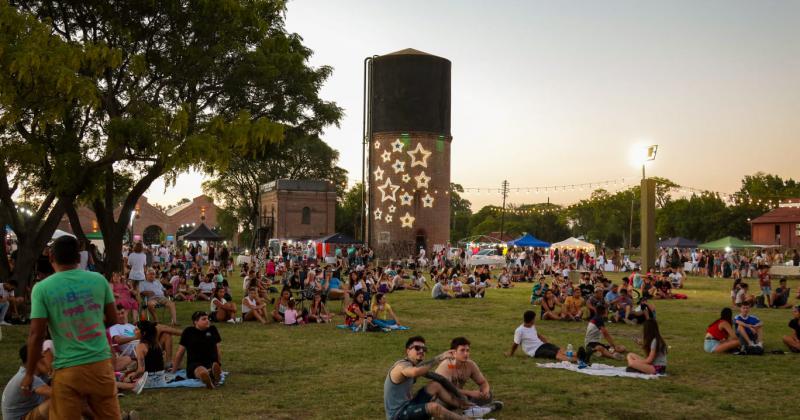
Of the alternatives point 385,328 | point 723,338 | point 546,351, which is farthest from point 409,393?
point 385,328

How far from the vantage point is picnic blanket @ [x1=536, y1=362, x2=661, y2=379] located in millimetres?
11125

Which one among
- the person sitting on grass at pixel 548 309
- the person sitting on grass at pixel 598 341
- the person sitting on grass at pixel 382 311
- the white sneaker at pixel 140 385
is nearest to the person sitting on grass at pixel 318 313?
the person sitting on grass at pixel 382 311

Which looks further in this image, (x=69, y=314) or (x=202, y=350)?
(x=202, y=350)

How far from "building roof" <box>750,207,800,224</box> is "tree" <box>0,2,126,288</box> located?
7985 cm

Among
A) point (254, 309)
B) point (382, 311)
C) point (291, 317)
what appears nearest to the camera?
point (382, 311)

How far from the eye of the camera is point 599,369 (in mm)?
11648

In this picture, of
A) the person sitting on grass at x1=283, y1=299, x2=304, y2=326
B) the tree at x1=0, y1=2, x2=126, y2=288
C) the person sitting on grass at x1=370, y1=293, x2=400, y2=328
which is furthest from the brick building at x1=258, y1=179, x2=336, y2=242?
the person sitting on grass at x1=370, y1=293, x2=400, y2=328

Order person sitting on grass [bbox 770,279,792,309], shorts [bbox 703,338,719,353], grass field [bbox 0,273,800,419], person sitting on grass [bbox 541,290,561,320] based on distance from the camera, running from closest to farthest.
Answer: grass field [bbox 0,273,800,419]
shorts [bbox 703,338,719,353]
person sitting on grass [bbox 541,290,561,320]
person sitting on grass [bbox 770,279,792,309]

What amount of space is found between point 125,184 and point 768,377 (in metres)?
20.5

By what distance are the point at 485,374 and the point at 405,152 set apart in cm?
4572

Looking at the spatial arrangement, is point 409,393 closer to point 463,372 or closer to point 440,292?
point 463,372

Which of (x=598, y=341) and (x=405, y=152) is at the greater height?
(x=405, y=152)

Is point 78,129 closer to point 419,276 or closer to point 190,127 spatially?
point 190,127

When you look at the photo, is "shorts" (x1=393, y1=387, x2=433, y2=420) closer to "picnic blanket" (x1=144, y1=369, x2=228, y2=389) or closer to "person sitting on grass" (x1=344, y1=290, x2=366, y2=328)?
"picnic blanket" (x1=144, y1=369, x2=228, y2=389)
